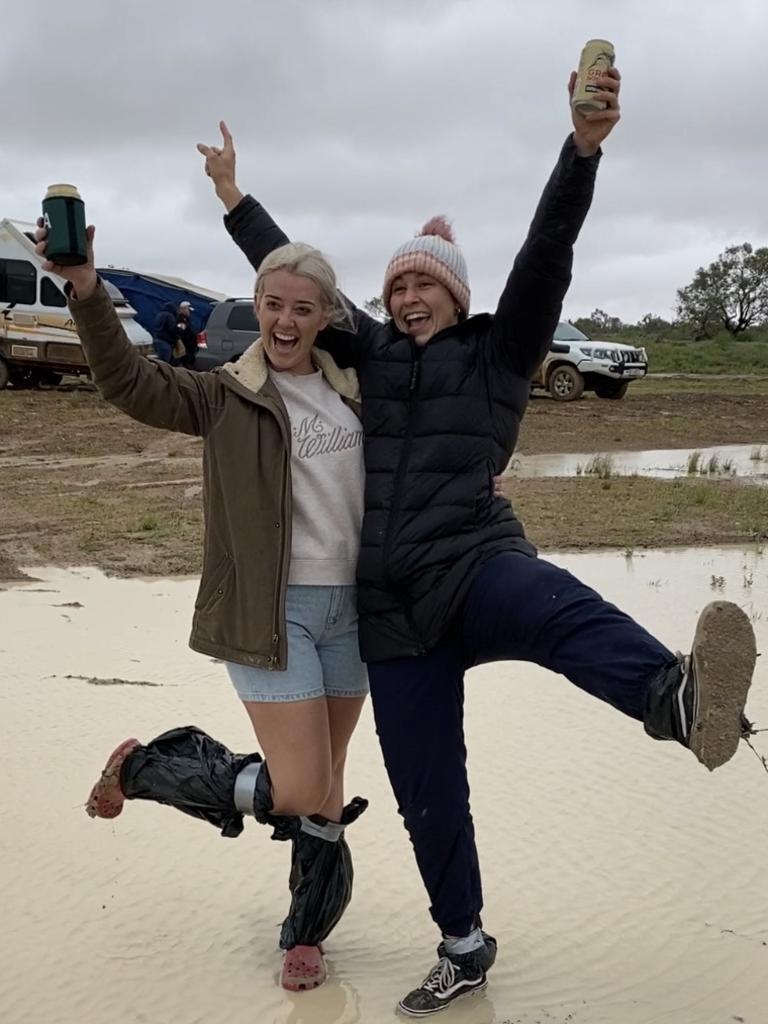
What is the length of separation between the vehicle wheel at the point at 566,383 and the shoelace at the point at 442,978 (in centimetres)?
1827

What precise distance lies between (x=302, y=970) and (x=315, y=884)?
234 millimetres

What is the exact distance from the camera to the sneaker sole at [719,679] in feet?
8.01

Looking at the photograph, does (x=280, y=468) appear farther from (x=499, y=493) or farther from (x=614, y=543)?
(x=614, y=543)

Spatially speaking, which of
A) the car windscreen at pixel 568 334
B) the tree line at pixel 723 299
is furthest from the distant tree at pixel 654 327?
the car windscreen at pixel 568 334

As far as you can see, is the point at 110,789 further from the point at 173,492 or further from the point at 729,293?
the point at 729,293

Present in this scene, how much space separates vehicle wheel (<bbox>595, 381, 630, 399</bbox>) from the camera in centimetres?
2131

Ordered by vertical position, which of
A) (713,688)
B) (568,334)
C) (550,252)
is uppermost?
(550,252)

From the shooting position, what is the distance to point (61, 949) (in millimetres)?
3312

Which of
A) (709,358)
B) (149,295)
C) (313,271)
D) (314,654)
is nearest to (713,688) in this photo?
(314,654)

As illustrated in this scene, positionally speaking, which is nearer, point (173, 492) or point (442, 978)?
point (442, 978)

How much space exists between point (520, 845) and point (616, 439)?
13.0 m

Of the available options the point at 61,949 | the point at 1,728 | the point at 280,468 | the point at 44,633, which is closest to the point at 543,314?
the point at 280,468

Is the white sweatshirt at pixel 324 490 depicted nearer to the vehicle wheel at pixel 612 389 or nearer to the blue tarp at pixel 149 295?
the vehicle wheel at pixel 612 389

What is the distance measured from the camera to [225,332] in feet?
67.4
